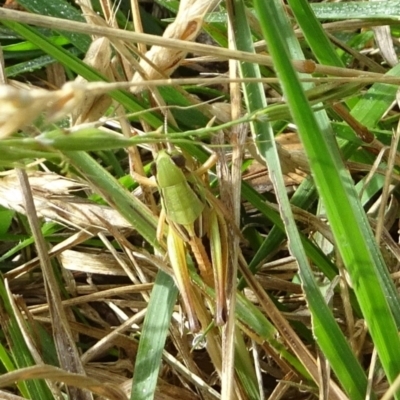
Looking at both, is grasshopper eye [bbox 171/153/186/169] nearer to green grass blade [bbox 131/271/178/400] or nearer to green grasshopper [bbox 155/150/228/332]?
green grasshopper [bbox 155/150/228/332]

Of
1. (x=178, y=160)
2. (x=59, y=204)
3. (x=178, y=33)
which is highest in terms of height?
(x=178, y=33)

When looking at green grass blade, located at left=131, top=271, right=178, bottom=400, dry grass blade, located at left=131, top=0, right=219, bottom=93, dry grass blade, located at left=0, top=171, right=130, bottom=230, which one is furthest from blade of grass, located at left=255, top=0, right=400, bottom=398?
A: dry grass blade, located at left=0, top=171, right=130, bottom=230

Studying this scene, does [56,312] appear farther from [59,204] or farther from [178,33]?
[178,33]

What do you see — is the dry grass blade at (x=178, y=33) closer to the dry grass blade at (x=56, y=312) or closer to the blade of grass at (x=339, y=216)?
the blade of grass at (x=339, y=216)

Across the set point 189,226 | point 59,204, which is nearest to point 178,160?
point 189,226

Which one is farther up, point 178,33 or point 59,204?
point 178,33

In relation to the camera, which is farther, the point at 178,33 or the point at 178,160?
the point at 178,160

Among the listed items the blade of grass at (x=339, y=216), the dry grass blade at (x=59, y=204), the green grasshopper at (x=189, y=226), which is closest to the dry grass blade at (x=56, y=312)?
the dry grass blade at (x=59, y=204)

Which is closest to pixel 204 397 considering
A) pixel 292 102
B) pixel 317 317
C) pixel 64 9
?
pixel 317 317

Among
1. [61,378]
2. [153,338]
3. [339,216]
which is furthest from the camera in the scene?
[153,338]
